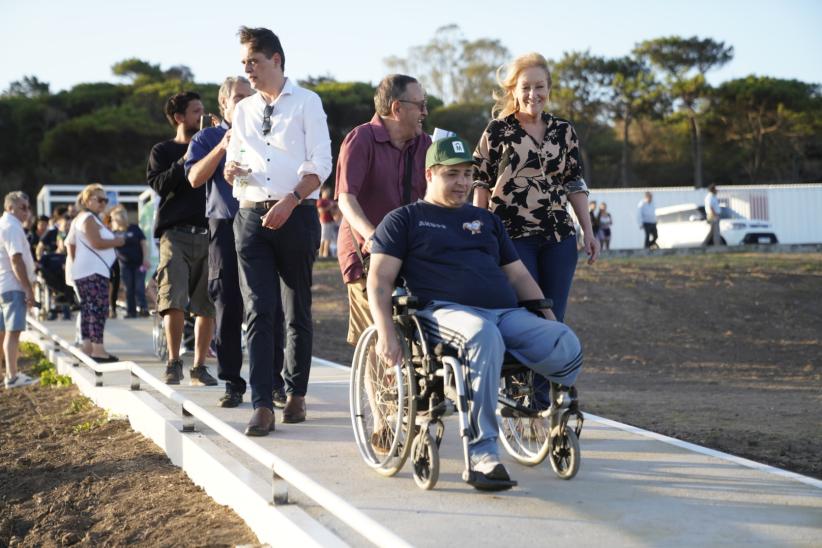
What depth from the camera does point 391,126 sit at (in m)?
6.18

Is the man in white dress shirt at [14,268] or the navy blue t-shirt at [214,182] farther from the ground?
the navy blue t-shirt at [214,182]

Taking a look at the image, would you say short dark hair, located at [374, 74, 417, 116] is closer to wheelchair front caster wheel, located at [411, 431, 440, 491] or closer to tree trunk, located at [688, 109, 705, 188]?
wheelchair front caster wheel, located at [411, 431, 440, 491]

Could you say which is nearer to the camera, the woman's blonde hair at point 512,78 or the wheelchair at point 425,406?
the wheelchair at point 425,406

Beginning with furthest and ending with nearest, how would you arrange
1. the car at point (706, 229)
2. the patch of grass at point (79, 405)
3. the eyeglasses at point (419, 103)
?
the car at point (706, 229), the patch of grass at point (79, 405), the eyeglasses at point (419, 103)

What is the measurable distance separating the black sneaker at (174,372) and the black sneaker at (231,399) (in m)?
1.38

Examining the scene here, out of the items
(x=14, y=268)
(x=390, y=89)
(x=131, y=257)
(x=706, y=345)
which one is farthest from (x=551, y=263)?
(x=706, y=345)

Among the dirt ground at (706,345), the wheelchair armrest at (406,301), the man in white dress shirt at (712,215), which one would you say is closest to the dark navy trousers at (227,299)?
the wheelchair armrest at (406,301)

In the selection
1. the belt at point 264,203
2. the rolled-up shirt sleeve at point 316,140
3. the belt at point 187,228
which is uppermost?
the rolled-up shirt sleeve at point 316,140

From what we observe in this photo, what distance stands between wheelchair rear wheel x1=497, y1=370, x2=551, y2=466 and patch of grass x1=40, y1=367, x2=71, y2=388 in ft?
21.1

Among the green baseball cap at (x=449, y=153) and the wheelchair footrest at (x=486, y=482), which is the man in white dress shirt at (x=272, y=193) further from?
the wheelchair footrest at (x=486, y=482)

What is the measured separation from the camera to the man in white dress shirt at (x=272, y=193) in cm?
643

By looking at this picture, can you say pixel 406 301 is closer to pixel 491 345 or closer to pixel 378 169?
pixel 491 345

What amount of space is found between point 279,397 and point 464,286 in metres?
2.54

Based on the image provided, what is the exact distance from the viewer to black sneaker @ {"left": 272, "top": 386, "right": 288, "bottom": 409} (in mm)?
7367
